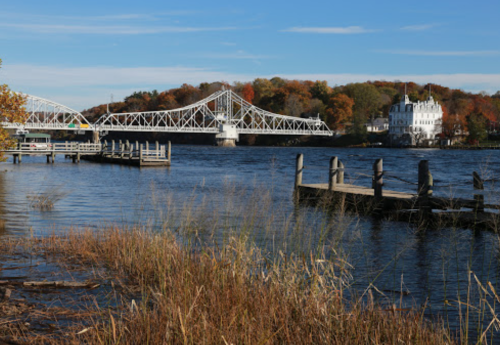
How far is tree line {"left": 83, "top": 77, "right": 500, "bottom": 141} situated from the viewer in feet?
450

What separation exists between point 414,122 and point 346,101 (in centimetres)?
1794

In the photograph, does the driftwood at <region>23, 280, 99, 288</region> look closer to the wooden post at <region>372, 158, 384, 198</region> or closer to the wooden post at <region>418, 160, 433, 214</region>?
the wooden post at <region>418, 160, 433, 214</region>

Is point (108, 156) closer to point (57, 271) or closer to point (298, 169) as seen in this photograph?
point (298, 169)

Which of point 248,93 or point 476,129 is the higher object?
point 248,93

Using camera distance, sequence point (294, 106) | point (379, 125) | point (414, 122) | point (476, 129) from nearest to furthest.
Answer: point (476, 129) < point (414, 122) < point (379, 125) < point (294, 106)

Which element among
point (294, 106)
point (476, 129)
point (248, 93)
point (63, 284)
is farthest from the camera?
point (248, 93)

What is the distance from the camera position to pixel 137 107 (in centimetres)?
18550

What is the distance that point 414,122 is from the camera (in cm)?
14250

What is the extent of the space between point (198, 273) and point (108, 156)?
53.7m

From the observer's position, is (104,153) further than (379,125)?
No

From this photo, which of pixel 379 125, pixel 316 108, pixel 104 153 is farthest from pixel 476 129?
pixel 104 153

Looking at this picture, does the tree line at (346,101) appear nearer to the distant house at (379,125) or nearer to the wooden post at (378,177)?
the distant house at (379,125)

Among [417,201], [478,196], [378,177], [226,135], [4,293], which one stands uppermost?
[226,135]

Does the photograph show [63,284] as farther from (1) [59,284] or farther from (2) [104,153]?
(2) [104,153]
